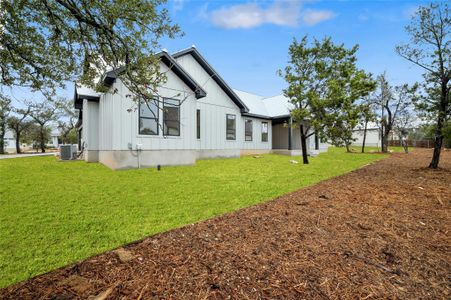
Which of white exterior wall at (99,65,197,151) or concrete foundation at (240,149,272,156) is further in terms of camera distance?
concrete foundation at (240,149,272,156)

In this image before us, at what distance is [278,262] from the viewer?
101 inches

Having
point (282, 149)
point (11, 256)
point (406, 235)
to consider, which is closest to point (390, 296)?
point (406, 235)

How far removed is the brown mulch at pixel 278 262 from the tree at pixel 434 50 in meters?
7.46

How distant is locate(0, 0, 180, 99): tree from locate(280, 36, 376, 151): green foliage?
9.69 meters

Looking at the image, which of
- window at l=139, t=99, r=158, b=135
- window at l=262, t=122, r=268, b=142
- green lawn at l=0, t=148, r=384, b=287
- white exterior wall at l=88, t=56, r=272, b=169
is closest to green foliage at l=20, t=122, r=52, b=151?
white exterior wall at l=88, t=56, r=272, b=169

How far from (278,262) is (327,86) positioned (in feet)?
39.2

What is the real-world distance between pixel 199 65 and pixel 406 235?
15126 millimetres

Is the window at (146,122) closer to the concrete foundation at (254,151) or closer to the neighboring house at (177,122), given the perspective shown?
the neighboring house at (177,122)

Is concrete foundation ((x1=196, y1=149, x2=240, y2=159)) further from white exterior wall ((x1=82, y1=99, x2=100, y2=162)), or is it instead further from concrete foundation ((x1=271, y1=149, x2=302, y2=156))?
white exterior wall ((x1=82, y1=99, x2=100, y2=162))

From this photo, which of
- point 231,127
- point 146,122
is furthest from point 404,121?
point 146,122

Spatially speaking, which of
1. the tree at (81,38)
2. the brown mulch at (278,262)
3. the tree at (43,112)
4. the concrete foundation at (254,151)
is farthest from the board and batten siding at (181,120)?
the tree at (43,112)

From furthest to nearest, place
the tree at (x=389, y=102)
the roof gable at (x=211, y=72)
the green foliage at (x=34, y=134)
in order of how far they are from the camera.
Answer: the green foliage at (x=34, y=134), the tree at (x=389, y=102), the roof gable at (x=211, y=72)

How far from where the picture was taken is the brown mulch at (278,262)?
83.2 inches

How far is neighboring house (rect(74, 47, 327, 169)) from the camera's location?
390 inches
